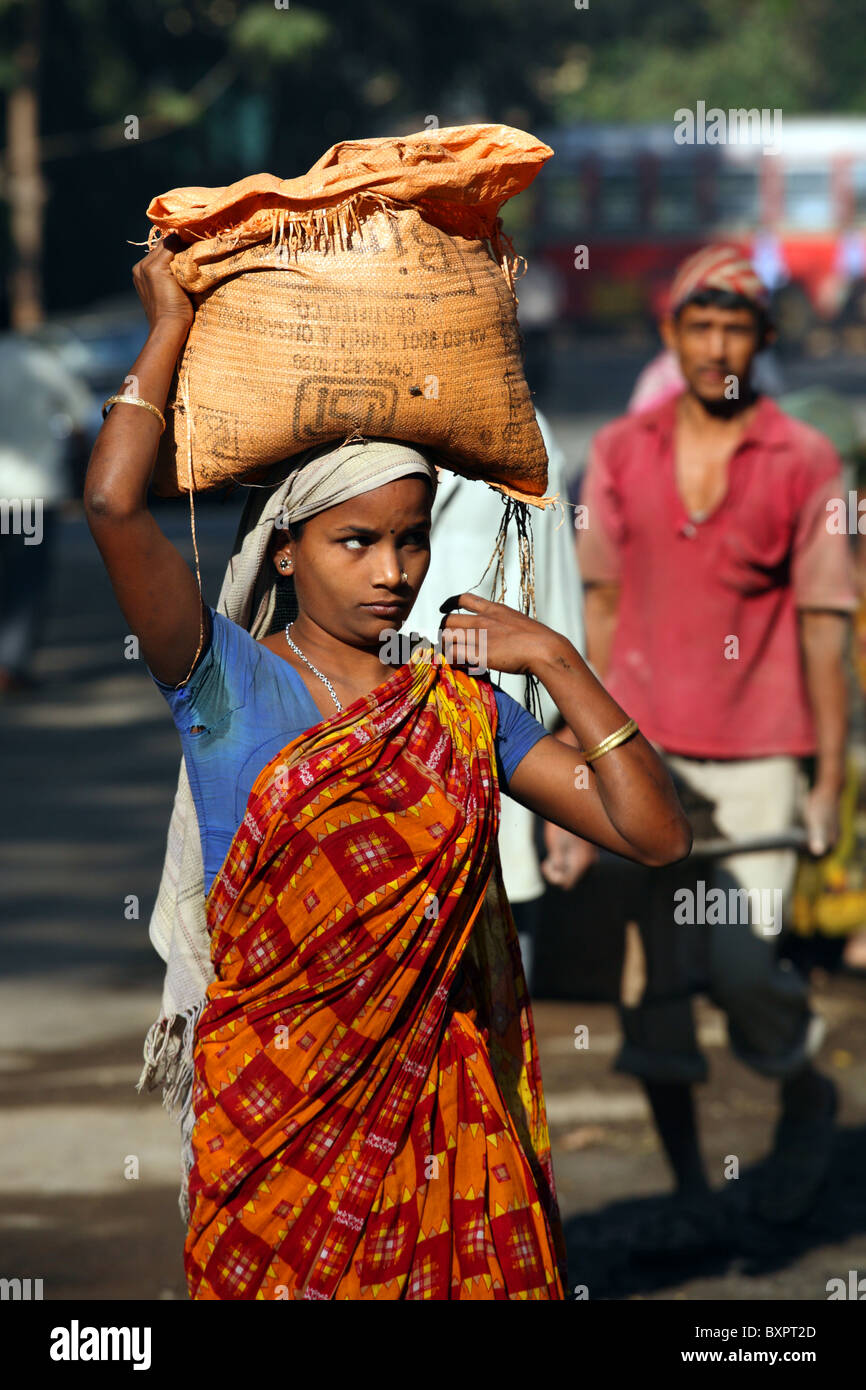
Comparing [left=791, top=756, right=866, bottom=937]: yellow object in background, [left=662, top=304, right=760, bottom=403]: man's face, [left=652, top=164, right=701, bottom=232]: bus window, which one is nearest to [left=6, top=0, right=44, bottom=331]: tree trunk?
[left=652, top=164, right=701, bottom=232]: bus window

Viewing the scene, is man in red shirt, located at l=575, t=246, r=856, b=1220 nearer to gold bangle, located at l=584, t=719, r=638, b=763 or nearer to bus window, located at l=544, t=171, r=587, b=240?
gold bangle, located at l=584, t=719, r=638, b=763

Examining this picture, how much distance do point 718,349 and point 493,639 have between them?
7.38 ft

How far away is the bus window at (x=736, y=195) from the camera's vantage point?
32.6 m

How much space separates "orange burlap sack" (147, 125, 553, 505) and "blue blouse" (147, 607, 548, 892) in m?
0.25

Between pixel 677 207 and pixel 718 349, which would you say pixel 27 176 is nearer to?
pixel 677 207

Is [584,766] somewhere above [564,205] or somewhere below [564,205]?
below

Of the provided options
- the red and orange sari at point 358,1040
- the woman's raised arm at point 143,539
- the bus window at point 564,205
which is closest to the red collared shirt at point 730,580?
the red and orange sari at point 358,1040

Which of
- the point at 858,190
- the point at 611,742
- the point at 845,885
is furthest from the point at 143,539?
A: the point at 858,190

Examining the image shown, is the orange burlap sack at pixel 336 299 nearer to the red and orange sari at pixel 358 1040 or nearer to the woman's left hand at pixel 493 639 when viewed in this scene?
the woman's left hand at pixel 493 639

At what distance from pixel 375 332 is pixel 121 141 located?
88.1 ft

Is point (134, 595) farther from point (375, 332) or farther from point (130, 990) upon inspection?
point (130, 990)

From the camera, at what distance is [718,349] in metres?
4.51

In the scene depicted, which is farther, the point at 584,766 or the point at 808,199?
the point at 808,199

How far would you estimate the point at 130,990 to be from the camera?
591cm
